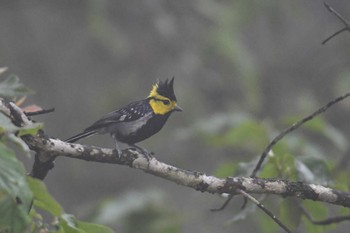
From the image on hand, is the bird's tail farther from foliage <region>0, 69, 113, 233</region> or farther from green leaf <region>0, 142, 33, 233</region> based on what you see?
green leaf <region>0, 142, 33, 233</region>

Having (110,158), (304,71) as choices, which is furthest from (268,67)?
(110,158)

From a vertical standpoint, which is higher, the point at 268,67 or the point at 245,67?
the point at 268,67

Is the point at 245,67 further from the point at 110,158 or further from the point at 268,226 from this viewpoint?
the point at 110,158

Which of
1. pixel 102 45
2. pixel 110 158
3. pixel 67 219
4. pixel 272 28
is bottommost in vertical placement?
pixel 67 219

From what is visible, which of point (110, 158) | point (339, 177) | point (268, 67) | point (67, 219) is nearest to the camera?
point (67, 219)

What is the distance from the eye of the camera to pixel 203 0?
26.3ft

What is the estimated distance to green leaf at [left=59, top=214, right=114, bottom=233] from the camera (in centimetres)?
237

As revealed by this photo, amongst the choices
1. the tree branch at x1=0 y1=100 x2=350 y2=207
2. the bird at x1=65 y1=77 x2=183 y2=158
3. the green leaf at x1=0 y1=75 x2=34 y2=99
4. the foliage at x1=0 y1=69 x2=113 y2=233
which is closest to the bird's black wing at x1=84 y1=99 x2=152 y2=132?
the bird at x1=65 y1=77 x2=183 y2=158

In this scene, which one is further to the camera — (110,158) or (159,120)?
(159,120)

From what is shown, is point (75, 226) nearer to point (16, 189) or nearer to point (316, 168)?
point (16, 189)

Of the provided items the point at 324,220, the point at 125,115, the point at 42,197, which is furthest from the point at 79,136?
the point at 42,197

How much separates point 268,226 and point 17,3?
4.54m

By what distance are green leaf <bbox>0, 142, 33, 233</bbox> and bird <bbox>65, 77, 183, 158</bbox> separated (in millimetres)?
1981

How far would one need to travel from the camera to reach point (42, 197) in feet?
7.37
